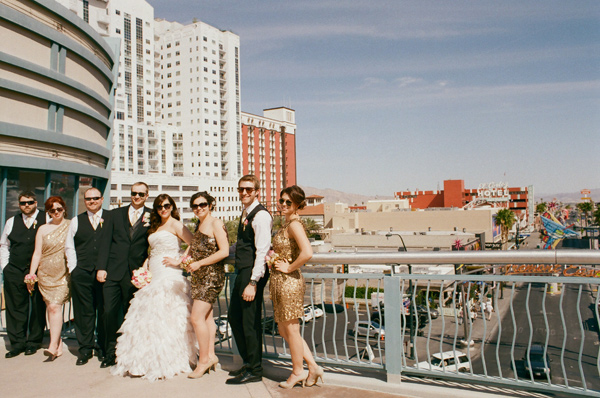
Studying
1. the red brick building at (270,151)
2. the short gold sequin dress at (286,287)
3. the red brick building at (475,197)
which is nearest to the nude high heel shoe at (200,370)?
the short gold sequin dress at (286,287)

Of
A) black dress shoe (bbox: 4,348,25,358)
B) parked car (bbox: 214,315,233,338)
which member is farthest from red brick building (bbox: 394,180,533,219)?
black dress shoe (bbox: 4,348,25,358)

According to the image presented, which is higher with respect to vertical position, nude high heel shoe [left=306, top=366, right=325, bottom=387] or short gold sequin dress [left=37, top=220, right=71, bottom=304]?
short gold sequin dress [left=37, top=220, right=71, bottom=304]

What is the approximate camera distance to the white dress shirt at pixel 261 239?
13.2ft

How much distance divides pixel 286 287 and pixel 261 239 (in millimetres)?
495

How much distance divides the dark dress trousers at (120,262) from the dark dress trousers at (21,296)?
3.92 feet

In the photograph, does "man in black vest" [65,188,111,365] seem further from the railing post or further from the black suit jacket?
the railing post

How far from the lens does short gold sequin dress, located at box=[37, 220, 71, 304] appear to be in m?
5.17

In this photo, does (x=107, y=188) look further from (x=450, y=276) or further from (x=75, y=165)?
(x=450, y=276)

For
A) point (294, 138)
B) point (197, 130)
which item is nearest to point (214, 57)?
point (197, 130)

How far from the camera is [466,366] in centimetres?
396

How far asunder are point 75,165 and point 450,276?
40.5 ft

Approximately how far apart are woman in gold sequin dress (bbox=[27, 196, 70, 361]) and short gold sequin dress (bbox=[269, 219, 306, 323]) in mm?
2779

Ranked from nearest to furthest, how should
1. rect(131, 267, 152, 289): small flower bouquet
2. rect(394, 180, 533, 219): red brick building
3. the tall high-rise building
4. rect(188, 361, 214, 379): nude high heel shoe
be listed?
1. rect(188, 361, 214, 379): nude high heel shoe
2. rect(131, 267, 152, 289): small flower bouquet
3. the tall high-rise building
4. rect(394, 180, 533, 219): red brick building

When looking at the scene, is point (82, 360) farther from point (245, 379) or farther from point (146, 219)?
point (245, 379)
